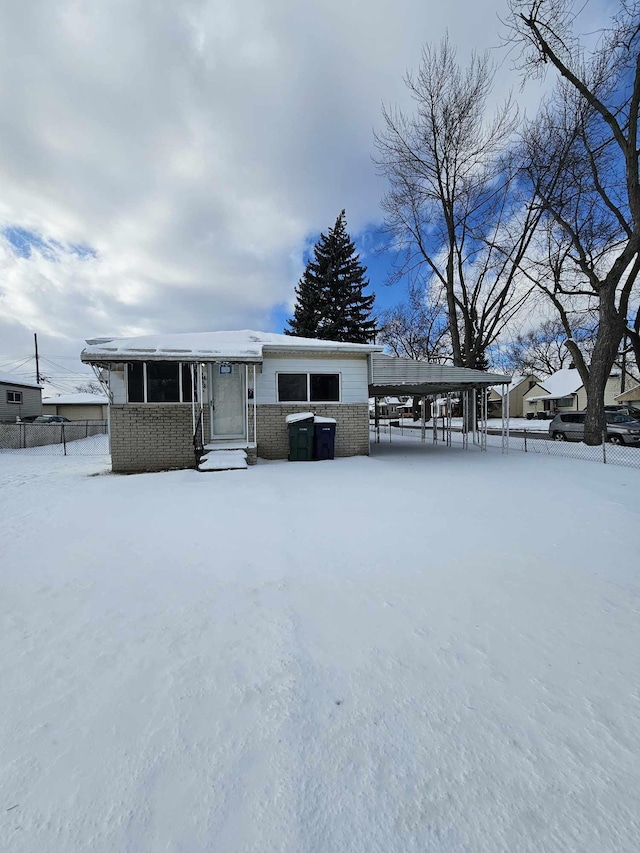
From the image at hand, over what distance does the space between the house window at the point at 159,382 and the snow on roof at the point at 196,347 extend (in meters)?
0.56

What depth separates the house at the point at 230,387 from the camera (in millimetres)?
9469

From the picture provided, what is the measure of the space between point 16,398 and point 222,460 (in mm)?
23328

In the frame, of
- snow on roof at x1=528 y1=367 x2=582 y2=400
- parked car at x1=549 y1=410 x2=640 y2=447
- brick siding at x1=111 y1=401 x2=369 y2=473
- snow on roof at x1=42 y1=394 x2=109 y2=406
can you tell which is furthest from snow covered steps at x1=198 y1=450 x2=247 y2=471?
snow on roof at x1=528 y1=367 x2=582 y2=400

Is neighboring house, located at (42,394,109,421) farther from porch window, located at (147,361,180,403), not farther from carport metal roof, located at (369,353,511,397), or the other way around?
carport metal roof, located at (369,353,511,397)

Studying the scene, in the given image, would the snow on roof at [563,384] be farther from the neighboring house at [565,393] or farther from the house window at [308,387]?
the house window at [308,387]

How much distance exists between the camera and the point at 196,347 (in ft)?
31.3

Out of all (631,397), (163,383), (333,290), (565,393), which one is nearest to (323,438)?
(163,383)

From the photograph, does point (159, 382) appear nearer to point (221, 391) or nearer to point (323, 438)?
point (221, 391)

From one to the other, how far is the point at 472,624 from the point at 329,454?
789 centimetres

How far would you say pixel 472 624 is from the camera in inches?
100

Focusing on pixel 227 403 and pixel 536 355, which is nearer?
pixel 227 403

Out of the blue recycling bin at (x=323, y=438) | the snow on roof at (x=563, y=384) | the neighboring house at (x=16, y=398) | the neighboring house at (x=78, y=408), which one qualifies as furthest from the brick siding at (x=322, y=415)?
the snow on roof at (x=563, y=384)

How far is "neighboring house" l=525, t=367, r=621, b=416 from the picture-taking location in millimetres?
40469

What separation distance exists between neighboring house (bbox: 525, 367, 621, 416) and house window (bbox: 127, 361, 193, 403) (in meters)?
39.8
